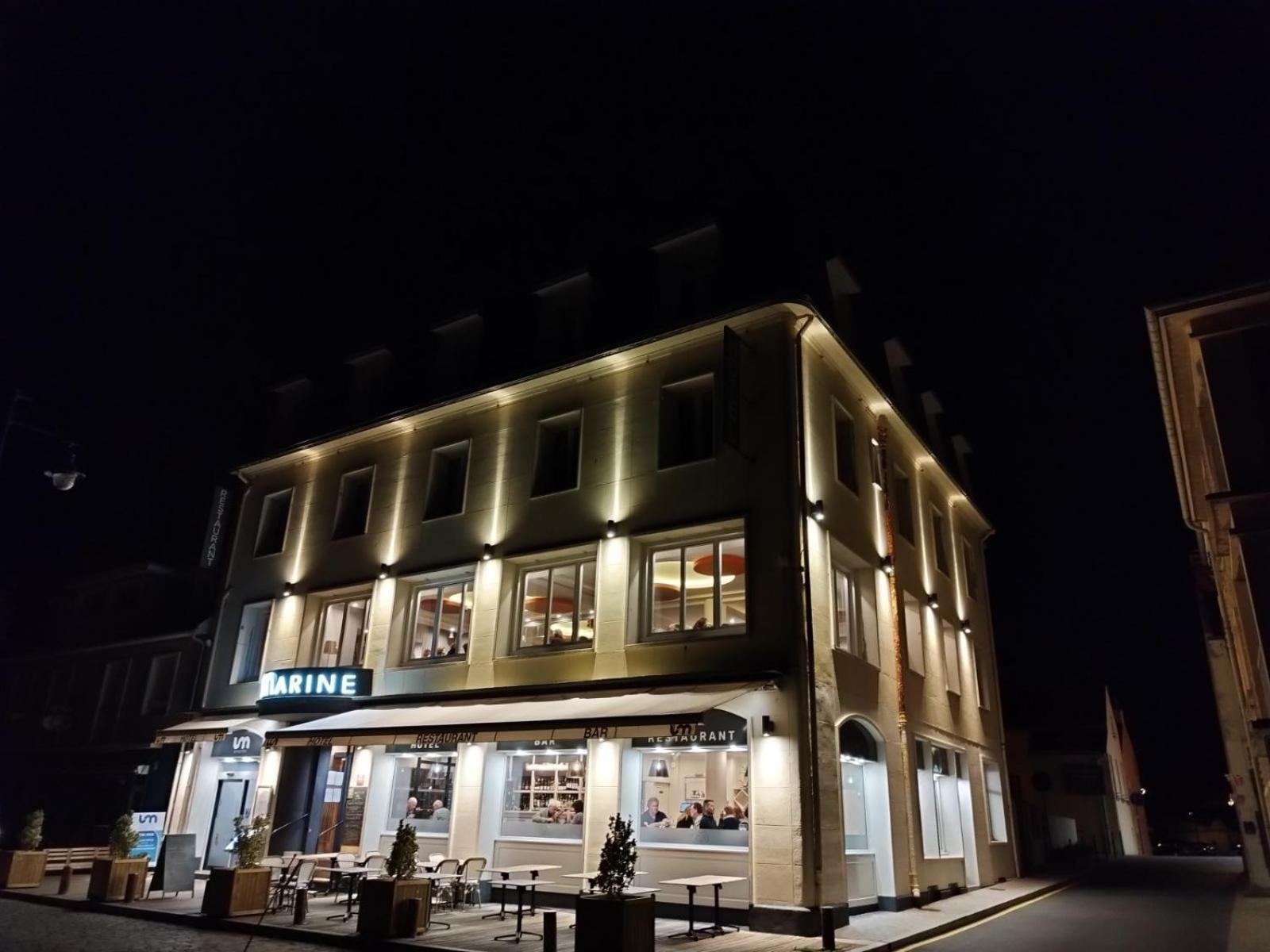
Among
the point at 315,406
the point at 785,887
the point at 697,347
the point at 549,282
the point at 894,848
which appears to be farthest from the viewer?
the point at 315,406

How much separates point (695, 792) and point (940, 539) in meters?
10.8

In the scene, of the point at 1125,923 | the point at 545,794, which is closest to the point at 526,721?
the point at 545,794

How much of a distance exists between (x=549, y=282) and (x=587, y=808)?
10.6 m

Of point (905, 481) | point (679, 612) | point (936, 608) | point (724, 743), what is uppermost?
point (905, 481)

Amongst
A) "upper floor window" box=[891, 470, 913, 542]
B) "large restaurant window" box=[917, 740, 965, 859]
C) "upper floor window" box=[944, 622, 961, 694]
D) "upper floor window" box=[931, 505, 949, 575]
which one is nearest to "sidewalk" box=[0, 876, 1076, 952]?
"large restaurant window" box=[917, 740, 965, 859]

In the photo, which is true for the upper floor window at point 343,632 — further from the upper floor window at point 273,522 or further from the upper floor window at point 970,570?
the upper floor window at point 970,570

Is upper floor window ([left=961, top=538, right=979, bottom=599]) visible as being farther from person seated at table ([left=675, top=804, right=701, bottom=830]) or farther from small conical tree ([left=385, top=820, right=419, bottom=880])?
small conical tree ([left=385, top=820, right=419, bottom=880])

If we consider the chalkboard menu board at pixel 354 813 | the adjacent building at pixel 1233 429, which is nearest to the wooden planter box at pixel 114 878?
the chalkboard menu board at pixel 354 813

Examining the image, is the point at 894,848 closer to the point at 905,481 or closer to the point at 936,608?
the point at 936,608

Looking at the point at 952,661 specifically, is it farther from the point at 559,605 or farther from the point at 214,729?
the point at 214,729

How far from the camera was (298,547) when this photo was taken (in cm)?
2000

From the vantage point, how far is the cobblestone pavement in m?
9.89

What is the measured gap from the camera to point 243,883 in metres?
12.4

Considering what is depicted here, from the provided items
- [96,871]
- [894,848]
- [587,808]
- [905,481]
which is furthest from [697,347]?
[96,871]
